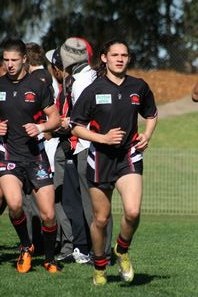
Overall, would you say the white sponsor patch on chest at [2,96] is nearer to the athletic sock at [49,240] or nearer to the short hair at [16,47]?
the short hair at [16,47]

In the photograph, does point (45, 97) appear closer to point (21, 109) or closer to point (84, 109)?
point (21, 109)

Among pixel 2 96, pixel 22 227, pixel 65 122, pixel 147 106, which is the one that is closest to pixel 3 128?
pixel 2 96

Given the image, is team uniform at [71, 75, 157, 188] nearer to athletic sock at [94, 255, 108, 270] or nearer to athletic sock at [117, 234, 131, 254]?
athletic sock at [117, 234, 131, 254]

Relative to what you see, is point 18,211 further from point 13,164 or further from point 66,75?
point 66,75

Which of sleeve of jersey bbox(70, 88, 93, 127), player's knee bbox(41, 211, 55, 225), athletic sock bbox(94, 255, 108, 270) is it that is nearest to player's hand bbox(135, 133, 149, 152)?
sleeve of jersey bbox(70, 88, 93, 127)

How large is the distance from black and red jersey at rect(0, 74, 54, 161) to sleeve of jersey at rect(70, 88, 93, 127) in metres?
0.91

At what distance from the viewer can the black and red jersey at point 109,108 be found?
892 cm

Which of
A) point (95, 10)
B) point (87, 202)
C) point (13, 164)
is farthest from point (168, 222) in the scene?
point (95, 10)

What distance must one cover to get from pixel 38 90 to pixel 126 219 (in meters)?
1.76

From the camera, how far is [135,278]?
9.61m

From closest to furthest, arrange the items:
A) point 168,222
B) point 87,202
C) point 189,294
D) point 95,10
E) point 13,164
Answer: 1. point 189,294
2. point 13,164
3. point 87,202
4. point 168,222
5. point 95,10

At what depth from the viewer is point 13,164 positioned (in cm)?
983

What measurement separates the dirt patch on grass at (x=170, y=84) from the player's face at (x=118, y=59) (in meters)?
29.3

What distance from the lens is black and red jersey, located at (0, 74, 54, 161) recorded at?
979 cm
